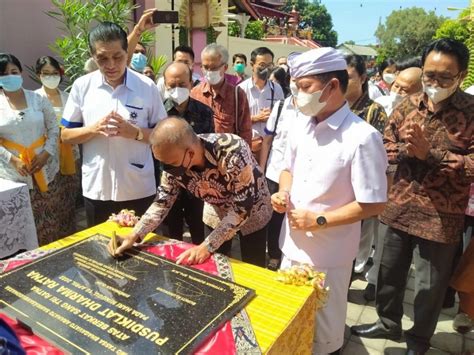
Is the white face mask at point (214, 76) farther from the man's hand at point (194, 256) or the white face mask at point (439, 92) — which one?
the man's hand at point (194, 256)

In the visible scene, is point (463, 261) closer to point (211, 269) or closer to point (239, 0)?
point (211, 269)

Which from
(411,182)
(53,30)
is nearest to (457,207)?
(411,182)

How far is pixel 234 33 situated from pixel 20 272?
17291 millimetres

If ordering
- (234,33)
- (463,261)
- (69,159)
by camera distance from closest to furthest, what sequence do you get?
(463,261) → (69,159) → (234,33)

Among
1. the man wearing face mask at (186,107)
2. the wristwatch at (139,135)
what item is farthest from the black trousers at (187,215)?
the wristwatch at (139,135)

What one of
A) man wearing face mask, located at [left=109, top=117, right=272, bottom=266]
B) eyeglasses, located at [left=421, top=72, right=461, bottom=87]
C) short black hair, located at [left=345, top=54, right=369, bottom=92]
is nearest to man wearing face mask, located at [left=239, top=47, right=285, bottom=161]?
short black hair, located at [left=345, top=54, right=369, bottom=92]

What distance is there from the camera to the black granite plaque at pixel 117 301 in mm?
1172

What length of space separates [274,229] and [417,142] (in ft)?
5.77

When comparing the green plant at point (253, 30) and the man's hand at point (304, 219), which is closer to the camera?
the man's hand at point (304, 219)

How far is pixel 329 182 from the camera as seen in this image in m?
1.75

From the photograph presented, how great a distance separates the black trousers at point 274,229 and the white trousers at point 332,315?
1538 millimetres

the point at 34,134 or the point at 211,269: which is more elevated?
the point at 34,134

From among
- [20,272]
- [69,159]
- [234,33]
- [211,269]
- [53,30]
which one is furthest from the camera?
[234,33]

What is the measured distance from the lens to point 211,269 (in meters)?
1.61
